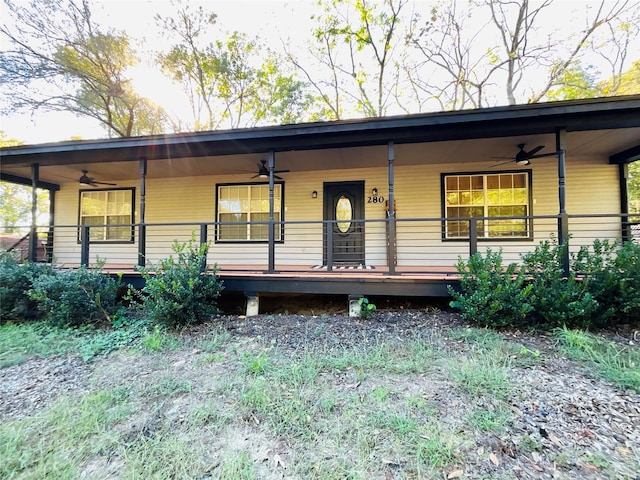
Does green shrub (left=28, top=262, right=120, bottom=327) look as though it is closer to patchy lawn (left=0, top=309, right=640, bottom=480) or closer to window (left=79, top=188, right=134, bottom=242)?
patchy lawn (left=0, top=309, right=640, bottom=480)

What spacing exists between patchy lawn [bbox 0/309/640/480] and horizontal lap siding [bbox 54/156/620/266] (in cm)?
330

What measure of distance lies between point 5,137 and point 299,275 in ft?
65.2

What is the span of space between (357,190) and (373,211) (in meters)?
0.66

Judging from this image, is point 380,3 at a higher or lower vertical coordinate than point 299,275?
higher

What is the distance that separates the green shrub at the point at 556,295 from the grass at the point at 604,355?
0.21m

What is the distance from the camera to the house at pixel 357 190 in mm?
4863

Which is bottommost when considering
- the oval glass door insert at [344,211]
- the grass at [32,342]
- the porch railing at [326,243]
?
the grass at [32,342]

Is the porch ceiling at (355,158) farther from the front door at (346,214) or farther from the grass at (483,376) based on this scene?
the grass at (483,376)

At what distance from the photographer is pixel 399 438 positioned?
2.11 m

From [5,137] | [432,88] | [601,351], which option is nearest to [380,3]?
[432,88]

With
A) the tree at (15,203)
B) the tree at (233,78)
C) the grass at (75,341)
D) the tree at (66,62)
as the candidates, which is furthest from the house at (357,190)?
the tree at (15,203)

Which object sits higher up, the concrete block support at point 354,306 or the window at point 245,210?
the window at point 245,210

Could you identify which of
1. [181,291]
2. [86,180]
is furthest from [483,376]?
[86,180]

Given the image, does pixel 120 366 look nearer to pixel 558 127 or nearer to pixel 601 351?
pixel 601 351
